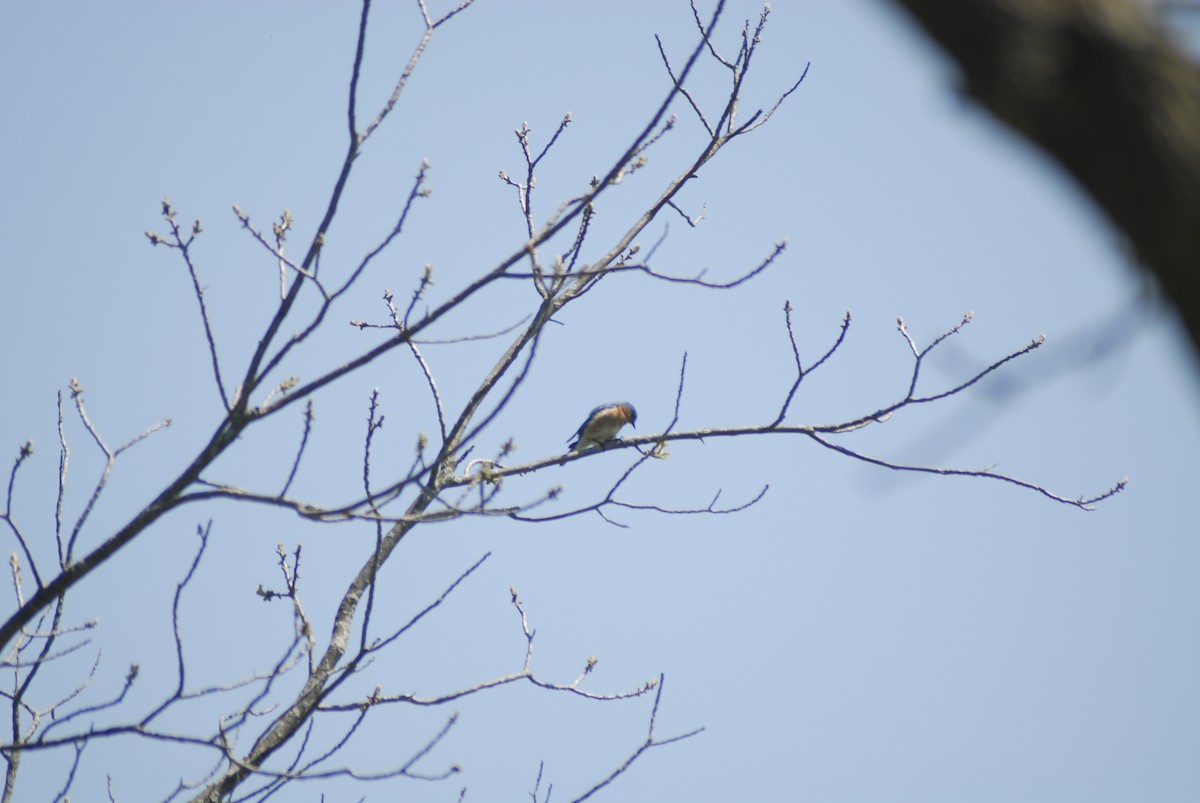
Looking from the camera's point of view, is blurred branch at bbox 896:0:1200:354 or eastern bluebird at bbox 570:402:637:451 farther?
eastern bluebird at bbox 570:402:637:451

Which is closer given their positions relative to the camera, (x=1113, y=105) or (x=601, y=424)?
(x=1113, y=105)

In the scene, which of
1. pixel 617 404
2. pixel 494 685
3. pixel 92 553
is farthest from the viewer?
pixel 617 404

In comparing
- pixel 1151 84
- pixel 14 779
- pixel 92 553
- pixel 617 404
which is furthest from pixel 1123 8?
pixel 617 404

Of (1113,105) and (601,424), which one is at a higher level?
(601,424)

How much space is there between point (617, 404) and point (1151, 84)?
7679 mm

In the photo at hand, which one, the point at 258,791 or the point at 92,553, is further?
the point at 258,791

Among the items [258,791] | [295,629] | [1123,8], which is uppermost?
[295,629]

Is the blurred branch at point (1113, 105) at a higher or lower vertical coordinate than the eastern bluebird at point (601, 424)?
lower

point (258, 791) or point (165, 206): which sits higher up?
point (165, 206)

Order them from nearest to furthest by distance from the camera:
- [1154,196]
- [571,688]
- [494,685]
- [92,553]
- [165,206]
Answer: [1154,196] < [92,553] < [165,206] < [494,685] < [571,688]

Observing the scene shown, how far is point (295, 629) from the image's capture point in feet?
10.6

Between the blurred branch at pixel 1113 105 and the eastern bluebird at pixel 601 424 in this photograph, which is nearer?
the blurred branch at pixel 1113 105

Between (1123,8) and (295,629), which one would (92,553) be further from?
(1123,8)

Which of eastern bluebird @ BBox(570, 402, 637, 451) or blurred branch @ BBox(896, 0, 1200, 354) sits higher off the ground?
eastern bluebird @ BBox(570, 402, 637, 451)
